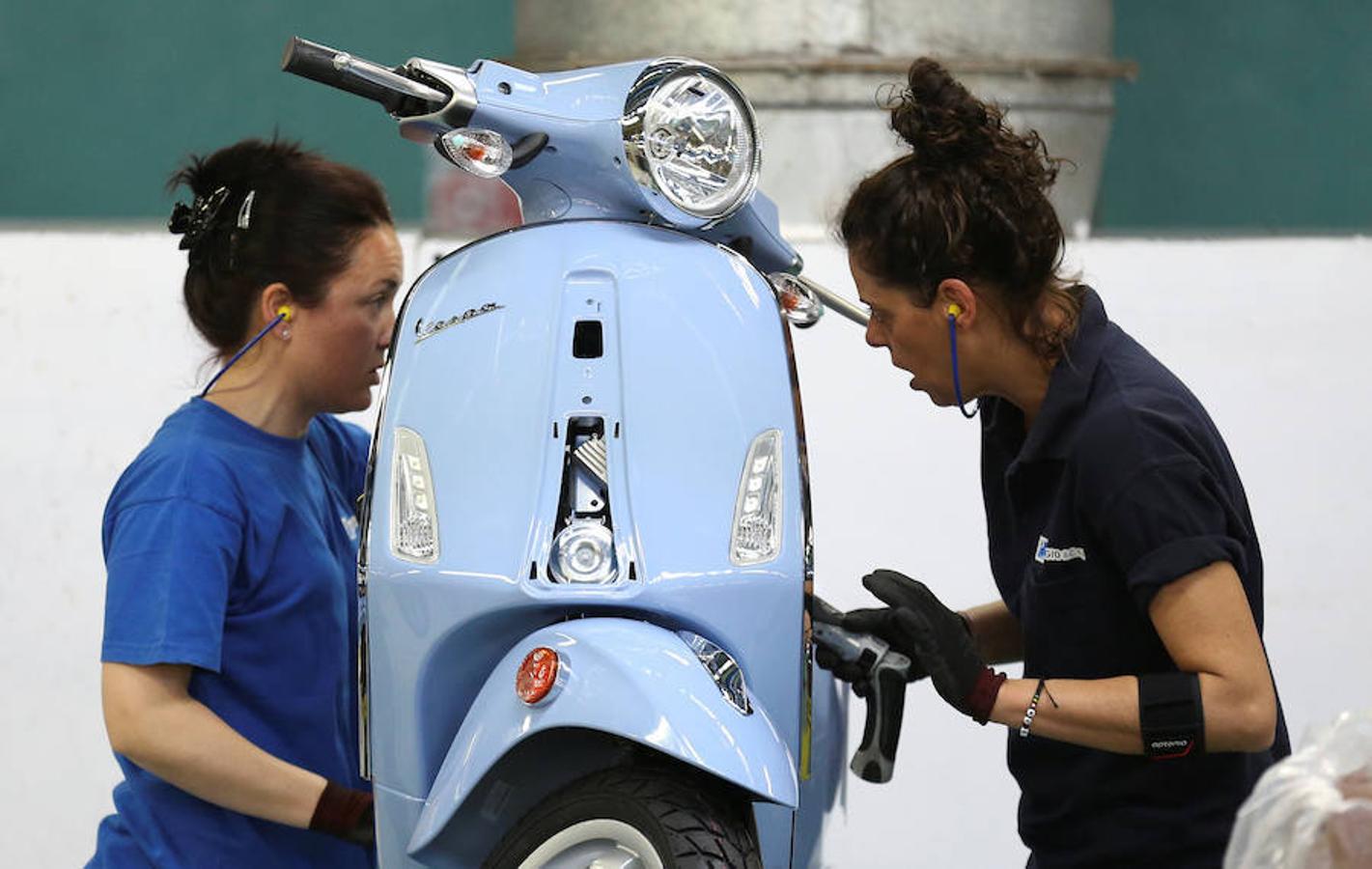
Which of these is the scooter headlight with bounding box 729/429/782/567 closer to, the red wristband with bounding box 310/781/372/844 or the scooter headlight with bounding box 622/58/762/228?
the scooter headlight with bounding box 622/58/762/228

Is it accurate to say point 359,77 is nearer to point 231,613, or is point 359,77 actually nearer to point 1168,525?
point 231,613

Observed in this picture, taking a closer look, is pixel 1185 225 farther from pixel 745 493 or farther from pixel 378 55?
pixel 745 493

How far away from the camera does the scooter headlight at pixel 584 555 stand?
4.84 feet

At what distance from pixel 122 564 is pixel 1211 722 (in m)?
1.00

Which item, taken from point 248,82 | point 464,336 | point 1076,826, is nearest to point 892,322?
point 464,336

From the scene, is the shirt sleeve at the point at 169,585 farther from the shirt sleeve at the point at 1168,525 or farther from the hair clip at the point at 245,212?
the shirt sleeve at the point at 1168,525

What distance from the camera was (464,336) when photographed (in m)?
1.60

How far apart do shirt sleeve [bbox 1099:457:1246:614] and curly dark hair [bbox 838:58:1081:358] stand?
19 centimetres

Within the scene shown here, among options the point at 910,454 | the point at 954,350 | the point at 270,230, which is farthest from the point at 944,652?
the point at 910,454

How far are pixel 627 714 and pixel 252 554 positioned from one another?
537 millimetres

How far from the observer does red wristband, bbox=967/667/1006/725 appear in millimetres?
1644

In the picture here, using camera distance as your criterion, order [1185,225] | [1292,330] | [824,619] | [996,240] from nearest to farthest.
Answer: [996,240], [824,619], [1292,330], [1185,225]

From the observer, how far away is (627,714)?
4.51 ft

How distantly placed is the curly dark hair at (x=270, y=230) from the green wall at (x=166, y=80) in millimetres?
2558
